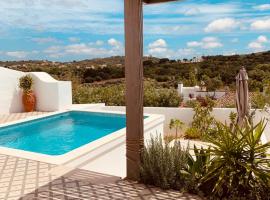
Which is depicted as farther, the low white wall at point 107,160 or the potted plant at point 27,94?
the potted plant at point 27,94


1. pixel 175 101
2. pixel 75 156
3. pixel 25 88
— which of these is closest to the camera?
pixel 75 156

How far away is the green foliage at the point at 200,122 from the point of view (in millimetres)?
8672

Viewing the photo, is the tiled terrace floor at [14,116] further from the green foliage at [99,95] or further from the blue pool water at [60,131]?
the green foliage at [99,95]

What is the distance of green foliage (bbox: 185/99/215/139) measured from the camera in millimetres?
8672

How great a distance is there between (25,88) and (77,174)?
23.2 ft

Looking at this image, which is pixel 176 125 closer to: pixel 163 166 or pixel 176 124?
pixel 176 124

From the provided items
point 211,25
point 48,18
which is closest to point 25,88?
point 48,18

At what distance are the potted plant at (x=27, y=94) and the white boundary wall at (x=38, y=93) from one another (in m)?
0.19

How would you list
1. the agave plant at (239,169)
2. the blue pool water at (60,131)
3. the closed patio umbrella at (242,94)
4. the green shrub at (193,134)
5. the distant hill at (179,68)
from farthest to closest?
the distant hill at (179,68), the green shrub at (193,134), the blue pool water at (60,131), the closed patio umbrella at (242,94), the agave plant at (239,169)

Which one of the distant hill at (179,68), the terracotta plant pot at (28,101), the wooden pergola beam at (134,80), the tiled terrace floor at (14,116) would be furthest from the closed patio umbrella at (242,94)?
the distant hill at (179,68)

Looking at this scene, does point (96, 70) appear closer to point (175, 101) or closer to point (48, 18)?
point (175, 101)

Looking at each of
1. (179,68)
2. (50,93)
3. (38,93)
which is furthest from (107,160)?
(179,68)

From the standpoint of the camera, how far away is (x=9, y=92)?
10.1 meters

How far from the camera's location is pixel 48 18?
3659 cm
